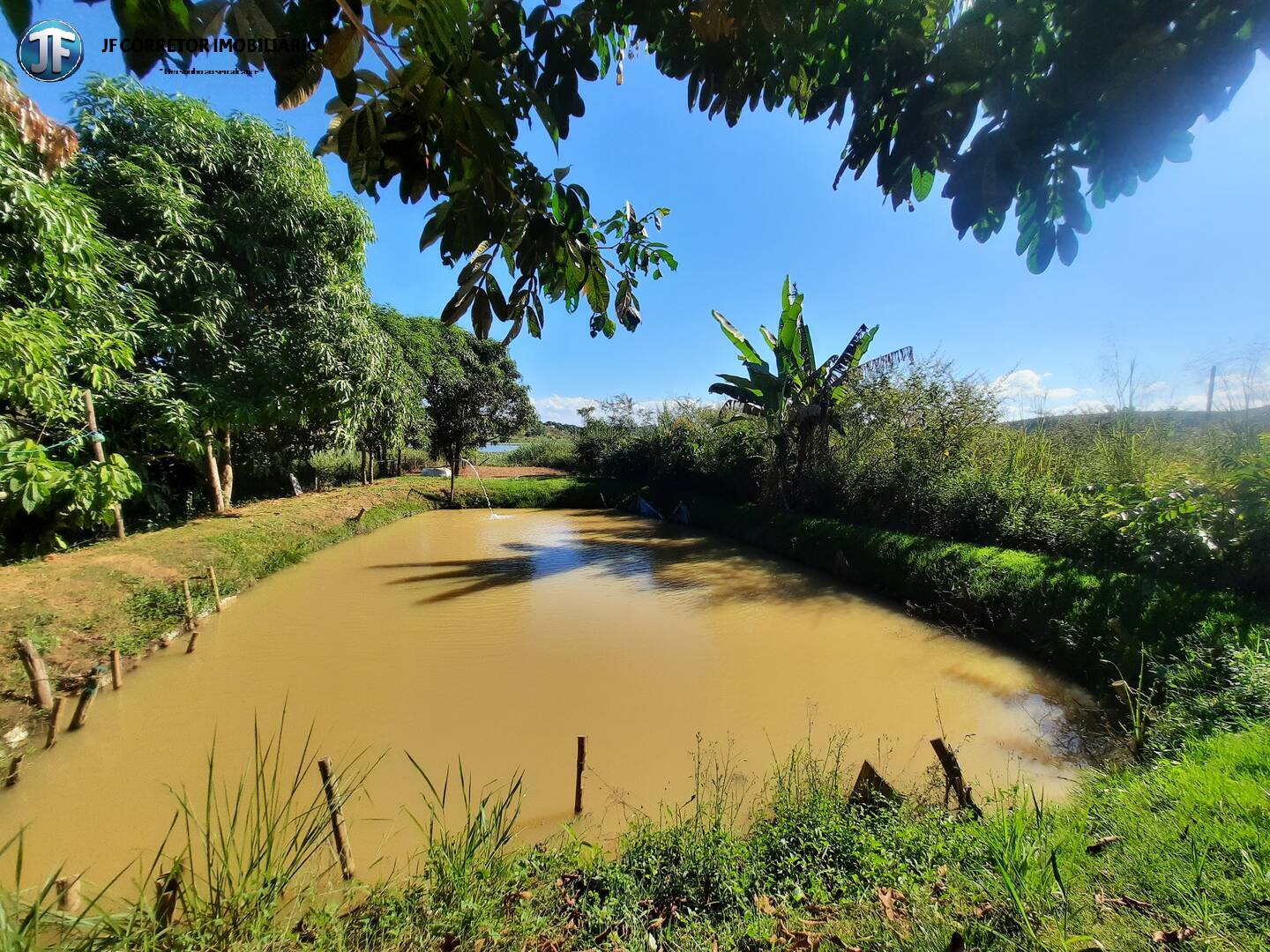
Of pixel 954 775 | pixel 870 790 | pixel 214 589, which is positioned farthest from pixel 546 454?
pixel 954 775

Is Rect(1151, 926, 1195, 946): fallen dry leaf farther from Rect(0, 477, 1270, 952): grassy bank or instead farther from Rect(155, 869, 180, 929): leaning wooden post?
Rect(155, 869, 180, 929): leaning wooden post

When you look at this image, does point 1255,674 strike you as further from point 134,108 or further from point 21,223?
point 134,108

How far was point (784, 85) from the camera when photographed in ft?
6.14

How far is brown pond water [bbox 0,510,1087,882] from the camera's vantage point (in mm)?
3432

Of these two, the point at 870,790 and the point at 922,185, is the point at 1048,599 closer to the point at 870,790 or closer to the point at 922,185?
the point at 870,790

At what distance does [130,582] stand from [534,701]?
5647mm

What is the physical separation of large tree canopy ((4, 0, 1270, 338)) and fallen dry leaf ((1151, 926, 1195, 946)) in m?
2.17

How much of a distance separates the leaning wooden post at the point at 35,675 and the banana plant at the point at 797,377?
11.6 m

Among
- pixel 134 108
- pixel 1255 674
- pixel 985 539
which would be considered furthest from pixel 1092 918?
pixel 134 108

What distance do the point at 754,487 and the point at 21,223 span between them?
14462 mm

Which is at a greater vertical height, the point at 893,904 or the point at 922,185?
the point at 922,185

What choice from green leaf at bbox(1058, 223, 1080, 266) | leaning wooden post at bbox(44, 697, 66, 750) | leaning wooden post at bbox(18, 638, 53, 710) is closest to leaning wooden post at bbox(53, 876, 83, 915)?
leaning wooden post at bbox(44, 697, 66, 750)

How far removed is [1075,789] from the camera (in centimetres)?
324

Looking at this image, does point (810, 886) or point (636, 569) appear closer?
point (810, 886)
